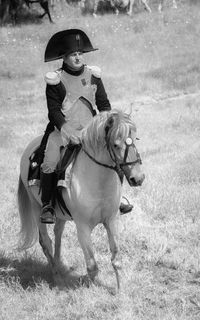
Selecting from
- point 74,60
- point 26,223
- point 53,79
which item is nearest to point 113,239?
point 26,223

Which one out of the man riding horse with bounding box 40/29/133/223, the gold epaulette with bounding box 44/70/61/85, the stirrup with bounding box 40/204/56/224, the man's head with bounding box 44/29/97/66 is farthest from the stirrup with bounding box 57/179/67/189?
the man's head with bounding box 44/29/97/66

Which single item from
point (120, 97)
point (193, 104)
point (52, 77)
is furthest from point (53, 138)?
point (120, 97)

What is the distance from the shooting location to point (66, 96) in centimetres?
546

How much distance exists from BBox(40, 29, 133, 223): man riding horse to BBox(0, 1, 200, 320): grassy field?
0.93 m

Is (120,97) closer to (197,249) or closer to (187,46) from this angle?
(187,46)

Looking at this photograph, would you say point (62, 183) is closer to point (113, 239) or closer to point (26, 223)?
point (113, 239)

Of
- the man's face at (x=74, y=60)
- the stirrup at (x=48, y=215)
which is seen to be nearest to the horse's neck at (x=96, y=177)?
the stirrup at (x=48, y=215)

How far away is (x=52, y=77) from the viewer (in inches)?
211

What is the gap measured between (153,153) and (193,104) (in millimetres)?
4569

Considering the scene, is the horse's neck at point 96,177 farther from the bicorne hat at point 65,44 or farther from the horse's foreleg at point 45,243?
the horse's foreleg at point 45,243

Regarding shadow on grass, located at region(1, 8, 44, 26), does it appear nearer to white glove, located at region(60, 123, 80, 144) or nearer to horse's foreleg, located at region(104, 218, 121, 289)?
white glove, located at region(60, 123, 80, 144)

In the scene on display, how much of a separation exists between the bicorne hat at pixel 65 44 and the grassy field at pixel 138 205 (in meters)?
2.33

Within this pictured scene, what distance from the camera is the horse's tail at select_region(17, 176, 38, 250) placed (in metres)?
6.49

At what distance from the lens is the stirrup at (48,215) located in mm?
5523
